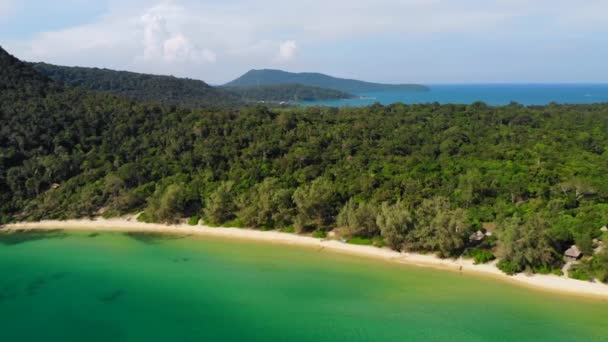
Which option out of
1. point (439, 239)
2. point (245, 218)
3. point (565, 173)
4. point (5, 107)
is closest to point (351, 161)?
point (245, 218)

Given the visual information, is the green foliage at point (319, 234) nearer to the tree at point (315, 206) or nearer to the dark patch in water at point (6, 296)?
the tree at point (315, 206)

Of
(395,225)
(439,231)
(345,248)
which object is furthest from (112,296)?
(439,231)

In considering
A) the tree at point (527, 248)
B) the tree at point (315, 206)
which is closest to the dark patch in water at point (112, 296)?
the tree at point (315, 206)

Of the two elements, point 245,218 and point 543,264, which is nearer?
point 543,264

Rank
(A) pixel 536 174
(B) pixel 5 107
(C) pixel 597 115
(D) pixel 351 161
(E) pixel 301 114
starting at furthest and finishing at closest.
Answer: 1. (C) pixel 597 115
2. (E) pixel 301 114
3. (B) pixel 5 107
4. (D) pixel 351 161
5. (A) pixel 536 174

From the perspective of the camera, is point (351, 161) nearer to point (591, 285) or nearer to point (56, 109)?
point (591, 285)

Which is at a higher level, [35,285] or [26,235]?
[26,235]

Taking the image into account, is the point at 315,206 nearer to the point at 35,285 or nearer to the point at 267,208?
the point at 267,208
